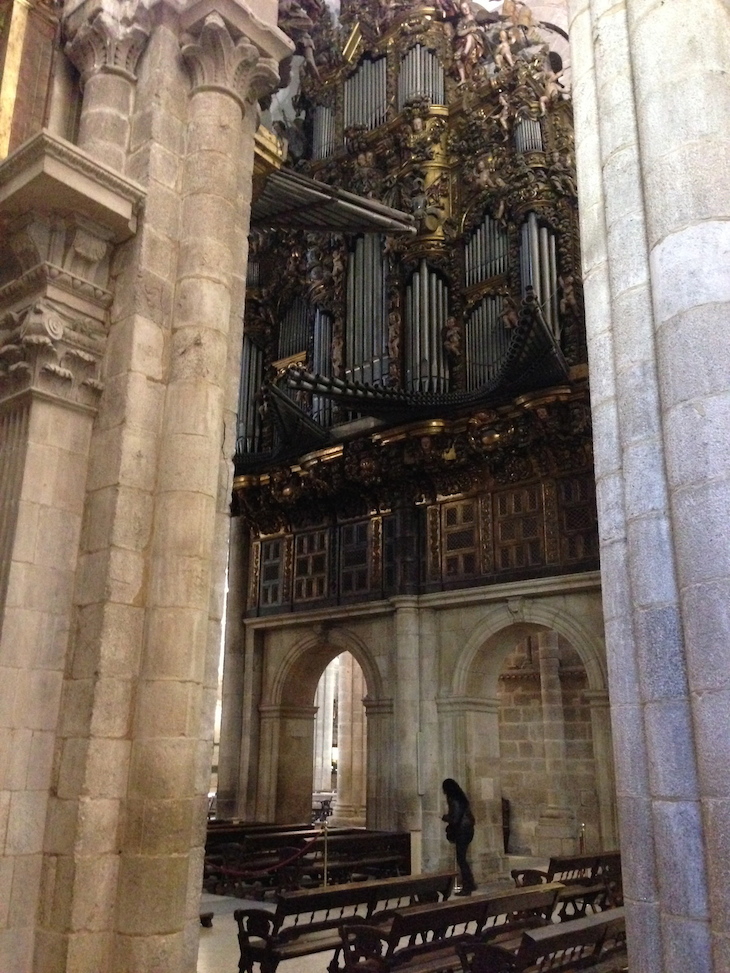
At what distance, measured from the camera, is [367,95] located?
61.7ft

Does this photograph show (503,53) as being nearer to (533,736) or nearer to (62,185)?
(533,736)

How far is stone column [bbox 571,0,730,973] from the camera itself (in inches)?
161

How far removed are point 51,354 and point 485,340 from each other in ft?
34.6

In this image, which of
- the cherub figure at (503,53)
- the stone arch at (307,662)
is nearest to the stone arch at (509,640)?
the stone arch at (307,662)

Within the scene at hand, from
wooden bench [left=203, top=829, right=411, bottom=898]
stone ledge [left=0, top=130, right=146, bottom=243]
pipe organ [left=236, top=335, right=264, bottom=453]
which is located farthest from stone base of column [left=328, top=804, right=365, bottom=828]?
stone ledge [left=0, top=130, right=146, bottom=243]

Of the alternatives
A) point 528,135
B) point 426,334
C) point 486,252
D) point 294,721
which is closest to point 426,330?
point 426,334

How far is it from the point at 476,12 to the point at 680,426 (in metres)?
17.2

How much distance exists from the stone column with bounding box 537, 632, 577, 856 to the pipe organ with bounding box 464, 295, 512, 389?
242 inches

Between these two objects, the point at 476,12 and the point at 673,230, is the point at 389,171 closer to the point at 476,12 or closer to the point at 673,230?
the point at 476,12

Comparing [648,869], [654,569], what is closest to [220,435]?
[654,569]

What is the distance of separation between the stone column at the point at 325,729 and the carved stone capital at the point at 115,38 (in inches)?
745

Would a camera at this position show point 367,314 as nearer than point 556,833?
Yes

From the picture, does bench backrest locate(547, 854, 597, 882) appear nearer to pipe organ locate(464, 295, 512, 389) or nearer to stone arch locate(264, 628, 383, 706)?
stone arch locate(264, 628, 383, 706)

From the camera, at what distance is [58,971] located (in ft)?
16.8
